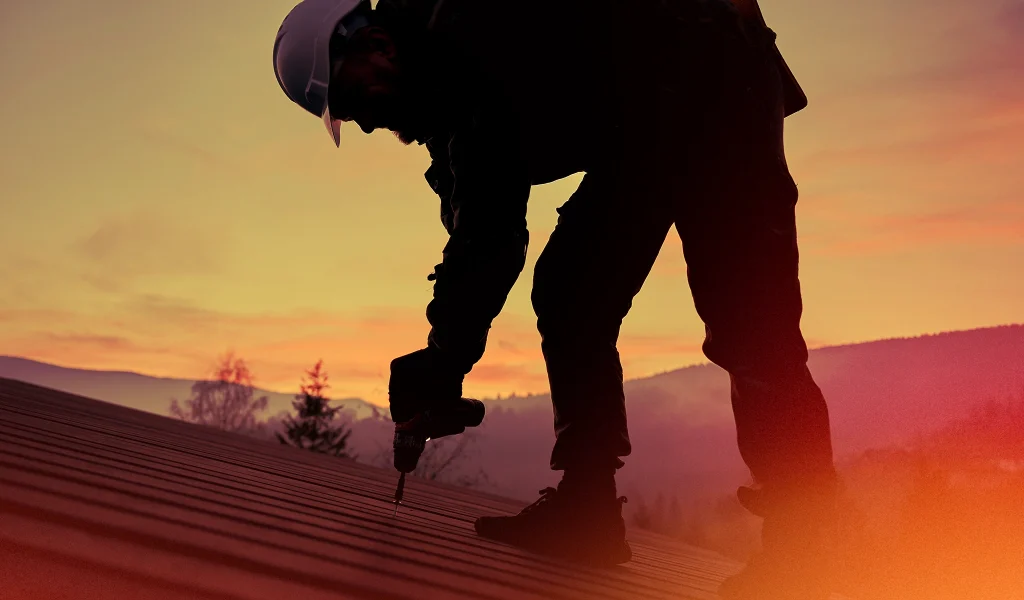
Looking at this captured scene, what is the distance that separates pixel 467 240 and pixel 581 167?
54cm

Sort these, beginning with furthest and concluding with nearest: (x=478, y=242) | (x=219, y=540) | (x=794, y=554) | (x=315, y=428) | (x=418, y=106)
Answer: (x=315, y=428) → (x=418, y=106) → (x=478, y=242) → (x=794, y=554) → (x=219, y=540)

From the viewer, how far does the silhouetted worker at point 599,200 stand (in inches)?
87.4

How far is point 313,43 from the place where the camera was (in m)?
2.49

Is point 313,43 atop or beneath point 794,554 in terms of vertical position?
atop

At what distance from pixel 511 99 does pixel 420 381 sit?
0.89 metres

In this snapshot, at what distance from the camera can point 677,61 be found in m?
2.33

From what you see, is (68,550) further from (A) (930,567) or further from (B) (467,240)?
(A) (930,567)

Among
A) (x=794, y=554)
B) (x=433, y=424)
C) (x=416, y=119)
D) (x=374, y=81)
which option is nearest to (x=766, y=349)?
(x=794, y=554)

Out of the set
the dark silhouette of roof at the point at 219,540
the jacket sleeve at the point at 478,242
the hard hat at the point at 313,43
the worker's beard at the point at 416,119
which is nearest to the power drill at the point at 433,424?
the jacket sleeve at the point at 478,242

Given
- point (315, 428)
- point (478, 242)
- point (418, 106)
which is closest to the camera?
point (478, 242)

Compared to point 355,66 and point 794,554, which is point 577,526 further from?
point 355,66

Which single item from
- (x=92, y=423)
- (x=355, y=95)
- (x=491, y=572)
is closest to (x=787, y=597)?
(x=491, y=572)

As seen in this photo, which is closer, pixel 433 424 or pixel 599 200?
pixel 433 424

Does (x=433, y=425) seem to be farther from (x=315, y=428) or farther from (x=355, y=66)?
(x=315, y=428)
